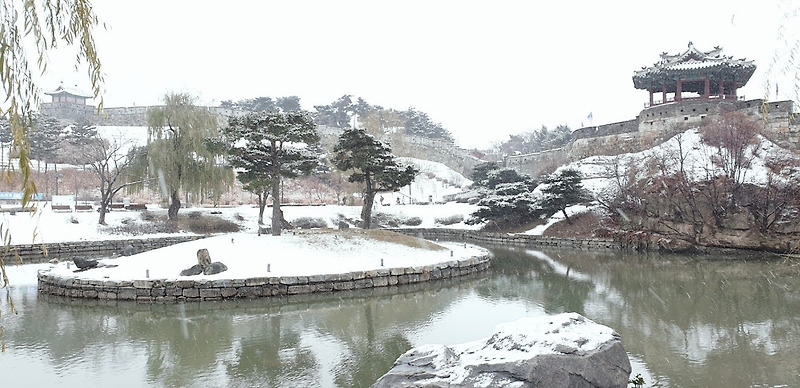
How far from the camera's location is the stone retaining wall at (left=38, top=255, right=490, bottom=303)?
11180 millimetres

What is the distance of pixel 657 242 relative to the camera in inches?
790

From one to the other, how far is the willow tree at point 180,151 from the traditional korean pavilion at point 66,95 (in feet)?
123

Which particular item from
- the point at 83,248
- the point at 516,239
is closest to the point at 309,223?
the point at 83,248

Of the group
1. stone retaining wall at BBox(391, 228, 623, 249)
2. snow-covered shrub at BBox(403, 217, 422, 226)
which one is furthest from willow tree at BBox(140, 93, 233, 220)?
snow-covered shrub at BBox(403, 217, 422, 226)

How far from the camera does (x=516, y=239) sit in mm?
25203

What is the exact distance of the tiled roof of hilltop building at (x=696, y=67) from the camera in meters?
28.7

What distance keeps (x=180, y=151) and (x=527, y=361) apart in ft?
76.2

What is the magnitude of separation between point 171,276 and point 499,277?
8731 millimetres

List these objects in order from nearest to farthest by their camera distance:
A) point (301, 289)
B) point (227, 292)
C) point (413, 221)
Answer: point (227, 292)
point (301, 289)
point (413, 221)

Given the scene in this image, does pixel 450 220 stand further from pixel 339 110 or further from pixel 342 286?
pixel 339 110

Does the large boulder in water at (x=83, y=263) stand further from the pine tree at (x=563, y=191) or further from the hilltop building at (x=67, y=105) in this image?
the hilltop building at (x=67, y=105)

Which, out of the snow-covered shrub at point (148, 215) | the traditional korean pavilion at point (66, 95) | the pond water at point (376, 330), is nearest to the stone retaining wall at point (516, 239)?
the pond water at point (376, 330)

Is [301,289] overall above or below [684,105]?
below

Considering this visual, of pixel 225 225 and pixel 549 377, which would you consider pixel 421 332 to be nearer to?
pixel 549 377
